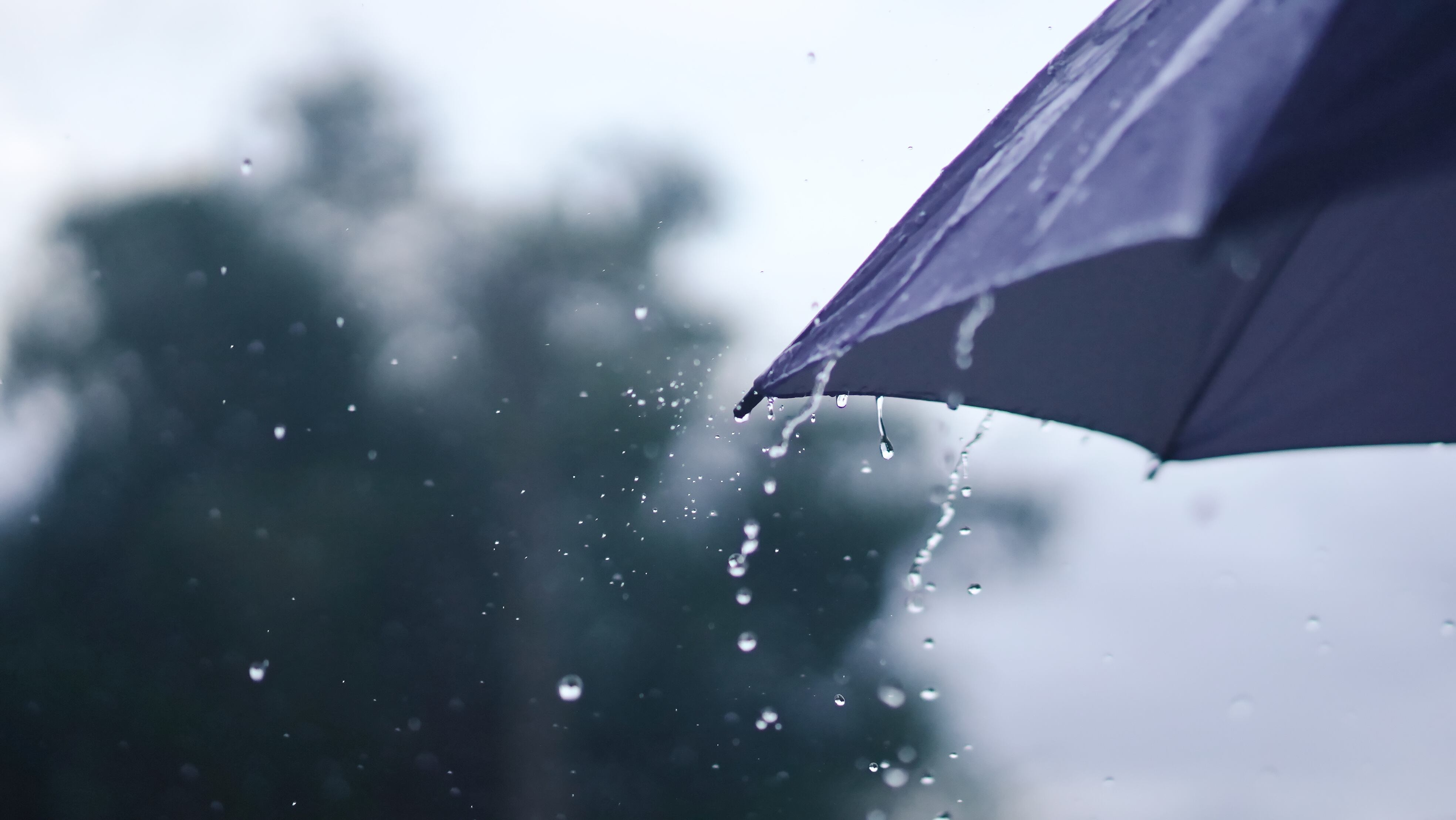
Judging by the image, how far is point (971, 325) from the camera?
3.29ft

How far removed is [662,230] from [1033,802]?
910 centimetres

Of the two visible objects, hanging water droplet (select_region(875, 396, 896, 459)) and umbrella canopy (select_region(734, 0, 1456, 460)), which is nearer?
umbrella canopy (select_region(734, 0, 1456, 460))

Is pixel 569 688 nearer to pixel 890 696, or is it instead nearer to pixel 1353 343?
pixel 890 696

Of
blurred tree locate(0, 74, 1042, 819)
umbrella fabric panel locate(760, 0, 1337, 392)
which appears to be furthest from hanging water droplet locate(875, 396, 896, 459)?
blurred tree locate(0, 74, 1042, 819)

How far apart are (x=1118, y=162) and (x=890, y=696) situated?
1265 cm

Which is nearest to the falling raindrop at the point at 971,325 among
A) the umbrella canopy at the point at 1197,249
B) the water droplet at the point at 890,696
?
the umbrella canopy at the point at 1197,249

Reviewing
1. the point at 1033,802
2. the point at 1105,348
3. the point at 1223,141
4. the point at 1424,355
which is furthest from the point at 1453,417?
the point at 1033,802

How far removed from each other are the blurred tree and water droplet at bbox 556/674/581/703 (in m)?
0.13

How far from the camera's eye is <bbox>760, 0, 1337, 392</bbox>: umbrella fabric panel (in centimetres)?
72

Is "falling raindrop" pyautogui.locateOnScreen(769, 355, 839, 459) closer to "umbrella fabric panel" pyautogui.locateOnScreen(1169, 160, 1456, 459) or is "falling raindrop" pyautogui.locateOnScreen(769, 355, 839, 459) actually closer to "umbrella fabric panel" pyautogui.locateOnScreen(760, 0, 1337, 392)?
"umbrella fabric panel" pyautogui.locateOnScreen(760, 0, 1337, 392)

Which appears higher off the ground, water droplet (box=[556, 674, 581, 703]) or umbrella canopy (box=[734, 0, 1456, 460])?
water droplet (box=[556, 674, 581, 703])

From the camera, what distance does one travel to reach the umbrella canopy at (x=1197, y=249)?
756 mm

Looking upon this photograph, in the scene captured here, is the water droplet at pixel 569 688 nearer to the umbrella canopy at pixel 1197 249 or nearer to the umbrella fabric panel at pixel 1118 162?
the umbrella canopy at pixel 1197 249

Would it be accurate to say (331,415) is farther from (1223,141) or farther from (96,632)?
(1223,141)
